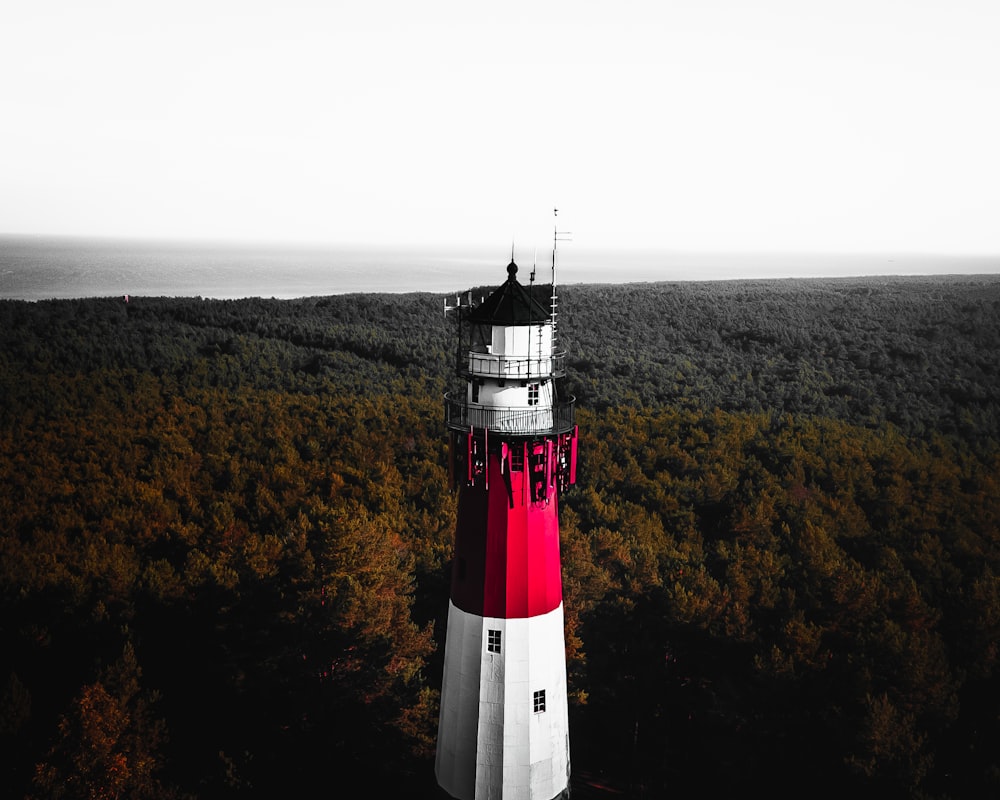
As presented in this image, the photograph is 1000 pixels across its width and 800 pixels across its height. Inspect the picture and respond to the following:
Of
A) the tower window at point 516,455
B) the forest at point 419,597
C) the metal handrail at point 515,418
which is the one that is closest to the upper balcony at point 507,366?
the metal handrail at point 515,418

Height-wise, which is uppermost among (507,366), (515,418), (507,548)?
(507,366)

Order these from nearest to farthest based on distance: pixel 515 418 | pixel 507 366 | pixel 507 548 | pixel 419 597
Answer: pixel 507 366 → pixel 515 418 → pixel 507 548 → pixel 419 597

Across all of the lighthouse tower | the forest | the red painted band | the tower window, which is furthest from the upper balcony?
the forest

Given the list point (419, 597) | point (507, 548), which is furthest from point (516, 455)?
point (419, 597)

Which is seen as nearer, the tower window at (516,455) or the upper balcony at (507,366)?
the upper balcony at (507,366)

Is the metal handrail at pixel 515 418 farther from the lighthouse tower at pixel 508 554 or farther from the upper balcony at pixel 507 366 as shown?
the upper balcony at pixel 507 366

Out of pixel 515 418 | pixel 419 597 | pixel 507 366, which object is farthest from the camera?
pixel 419 597

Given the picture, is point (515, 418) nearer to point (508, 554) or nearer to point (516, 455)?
point (516, 455)
